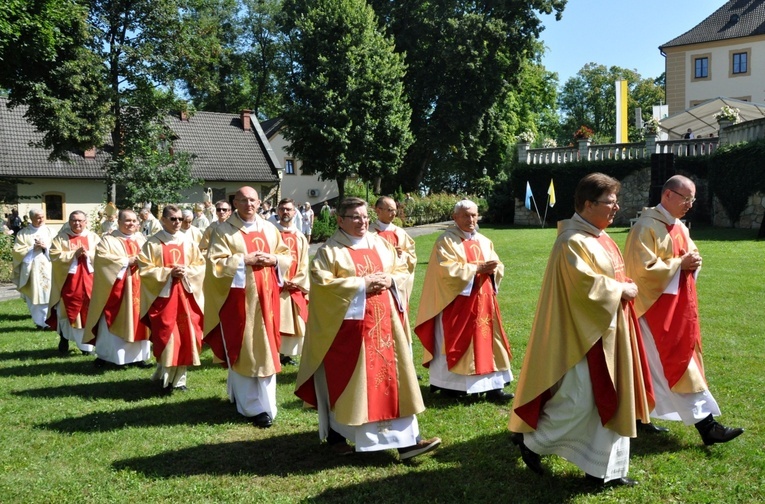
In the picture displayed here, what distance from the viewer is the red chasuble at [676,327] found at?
6051mm

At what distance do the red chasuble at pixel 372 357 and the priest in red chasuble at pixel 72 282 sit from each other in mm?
6215

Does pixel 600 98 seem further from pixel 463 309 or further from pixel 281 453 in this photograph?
pixel 281 453

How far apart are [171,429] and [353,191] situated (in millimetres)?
33410

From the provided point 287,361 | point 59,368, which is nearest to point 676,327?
point 287,361

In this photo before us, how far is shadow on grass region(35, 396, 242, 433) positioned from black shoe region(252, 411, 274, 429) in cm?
30

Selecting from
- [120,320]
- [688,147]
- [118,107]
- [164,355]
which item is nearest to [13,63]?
[118,107]

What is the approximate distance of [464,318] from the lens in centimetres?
770

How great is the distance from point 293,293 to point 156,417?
2374 mm

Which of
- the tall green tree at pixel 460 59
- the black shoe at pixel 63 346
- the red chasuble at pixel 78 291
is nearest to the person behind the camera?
the red chasuble at pixel 78 291

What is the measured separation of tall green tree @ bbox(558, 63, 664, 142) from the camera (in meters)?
67.3

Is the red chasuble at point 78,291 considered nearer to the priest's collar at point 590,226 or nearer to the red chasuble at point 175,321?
the red chasuble at point 175,321

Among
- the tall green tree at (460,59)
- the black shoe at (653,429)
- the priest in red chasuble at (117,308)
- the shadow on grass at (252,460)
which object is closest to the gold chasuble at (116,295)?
the priest in red chasuble at (117,308)

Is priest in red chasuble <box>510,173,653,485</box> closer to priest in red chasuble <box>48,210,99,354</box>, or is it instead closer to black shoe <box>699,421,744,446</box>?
black shoe <box>699,421,744,446</box>

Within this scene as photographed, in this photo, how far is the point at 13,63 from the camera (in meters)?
21.2
